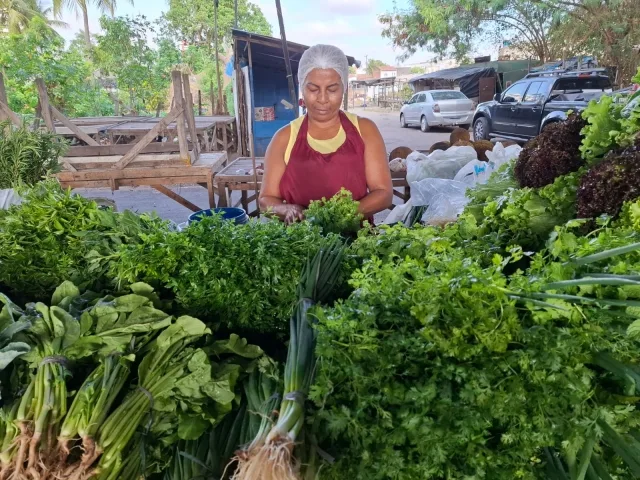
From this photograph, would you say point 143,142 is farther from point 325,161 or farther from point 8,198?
point 325,161

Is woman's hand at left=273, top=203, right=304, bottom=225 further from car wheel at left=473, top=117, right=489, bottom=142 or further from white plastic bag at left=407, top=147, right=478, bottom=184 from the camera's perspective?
car wheel at left=473, top=117, right=489, bottom=142

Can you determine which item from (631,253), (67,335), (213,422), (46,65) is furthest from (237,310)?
(46,65)

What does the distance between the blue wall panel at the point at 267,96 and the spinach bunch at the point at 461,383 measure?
9820 millimetres

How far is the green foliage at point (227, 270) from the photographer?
1.50 m

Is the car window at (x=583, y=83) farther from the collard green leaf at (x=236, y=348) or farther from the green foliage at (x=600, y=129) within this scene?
the collard green leaf at (x=236, y=348)

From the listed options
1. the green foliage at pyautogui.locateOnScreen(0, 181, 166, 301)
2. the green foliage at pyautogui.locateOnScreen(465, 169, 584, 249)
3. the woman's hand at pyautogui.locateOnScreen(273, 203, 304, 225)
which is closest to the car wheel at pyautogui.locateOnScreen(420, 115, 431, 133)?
the woman's hand at pyautogui.locateOnScreen(273, 203, 304, 225)

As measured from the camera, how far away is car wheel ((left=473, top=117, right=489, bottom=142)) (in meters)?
13.1

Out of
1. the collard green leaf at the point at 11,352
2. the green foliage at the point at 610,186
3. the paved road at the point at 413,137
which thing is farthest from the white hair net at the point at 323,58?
the paved road at the point at 413,137

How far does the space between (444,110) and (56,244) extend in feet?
54.9

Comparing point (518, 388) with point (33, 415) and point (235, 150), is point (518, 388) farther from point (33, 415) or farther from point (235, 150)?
point (235, 150)

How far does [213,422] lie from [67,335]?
1.79 ft

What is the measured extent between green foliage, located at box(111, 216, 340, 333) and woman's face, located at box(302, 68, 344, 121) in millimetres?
1355

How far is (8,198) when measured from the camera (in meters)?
2.39

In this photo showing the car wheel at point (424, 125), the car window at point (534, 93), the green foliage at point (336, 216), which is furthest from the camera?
the car wheel at point (424, 125)
